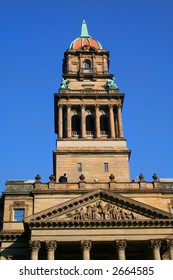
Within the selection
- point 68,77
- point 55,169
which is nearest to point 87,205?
point 55,169

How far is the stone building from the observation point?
4309 cm

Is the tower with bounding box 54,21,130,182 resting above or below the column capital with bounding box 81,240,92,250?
above

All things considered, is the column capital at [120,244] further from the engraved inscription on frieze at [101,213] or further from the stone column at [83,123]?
the stone column at [83,123]

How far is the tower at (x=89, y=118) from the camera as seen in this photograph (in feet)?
183

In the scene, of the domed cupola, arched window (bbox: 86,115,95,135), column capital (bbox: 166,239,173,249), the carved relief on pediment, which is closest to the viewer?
column capital (bbox: 166,239,173,249)

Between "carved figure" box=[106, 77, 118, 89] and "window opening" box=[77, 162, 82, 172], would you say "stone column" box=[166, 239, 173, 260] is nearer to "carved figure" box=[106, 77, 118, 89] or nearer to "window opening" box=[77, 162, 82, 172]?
"window opening" box=[77, 162, 82, 172]

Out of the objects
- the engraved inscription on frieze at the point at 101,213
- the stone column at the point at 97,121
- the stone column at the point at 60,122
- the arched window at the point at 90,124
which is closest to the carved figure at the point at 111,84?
the stone column at the point at 97,121

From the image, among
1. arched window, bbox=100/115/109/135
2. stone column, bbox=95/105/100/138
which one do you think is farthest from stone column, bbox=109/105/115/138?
stone column, bbox=95/105/100/138

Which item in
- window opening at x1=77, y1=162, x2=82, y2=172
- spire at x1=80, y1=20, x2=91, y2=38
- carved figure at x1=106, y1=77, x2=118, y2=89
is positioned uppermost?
spire at x1=80, y1=20, x2=91, y2=38

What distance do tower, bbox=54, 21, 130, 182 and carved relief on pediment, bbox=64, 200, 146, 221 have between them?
987 cm

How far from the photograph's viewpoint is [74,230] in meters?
43.2

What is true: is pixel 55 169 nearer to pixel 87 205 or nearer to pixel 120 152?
pixel 120 152
